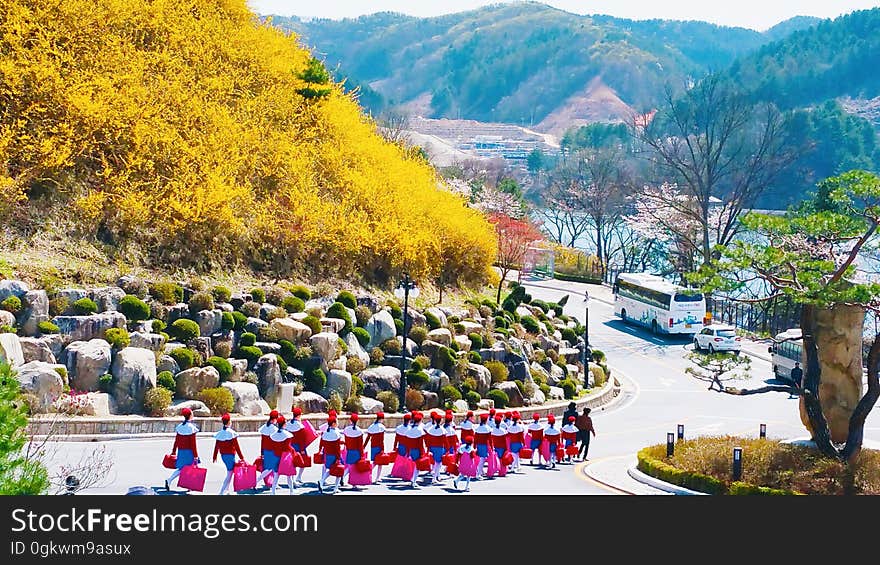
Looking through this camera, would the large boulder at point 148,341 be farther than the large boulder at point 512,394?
No

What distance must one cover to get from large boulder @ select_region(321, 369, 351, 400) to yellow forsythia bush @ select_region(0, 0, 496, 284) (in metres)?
4.94

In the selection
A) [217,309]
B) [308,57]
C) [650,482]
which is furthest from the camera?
[308,57]

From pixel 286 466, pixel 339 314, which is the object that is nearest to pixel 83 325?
pixel 339 314

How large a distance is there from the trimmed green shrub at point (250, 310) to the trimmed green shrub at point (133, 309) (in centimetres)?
275

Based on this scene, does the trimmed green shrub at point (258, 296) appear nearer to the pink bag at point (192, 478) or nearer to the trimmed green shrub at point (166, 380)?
the trimmed green shrub at point (166, 380)

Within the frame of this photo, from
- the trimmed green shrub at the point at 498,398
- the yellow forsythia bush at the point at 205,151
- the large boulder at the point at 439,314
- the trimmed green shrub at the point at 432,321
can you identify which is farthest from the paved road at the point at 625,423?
the yellow forsythia bush at the point at 205,151

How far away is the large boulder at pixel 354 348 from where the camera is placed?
100ft

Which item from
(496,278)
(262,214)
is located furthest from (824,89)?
(262,214)

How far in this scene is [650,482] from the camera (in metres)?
21.5

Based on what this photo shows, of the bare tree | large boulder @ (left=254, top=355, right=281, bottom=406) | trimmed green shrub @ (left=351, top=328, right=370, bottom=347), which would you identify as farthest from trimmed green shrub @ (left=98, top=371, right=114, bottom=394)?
the bare tree

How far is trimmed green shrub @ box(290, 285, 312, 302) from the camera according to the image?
1231 inches

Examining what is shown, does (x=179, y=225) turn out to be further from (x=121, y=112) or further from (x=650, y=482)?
(x=650, y=482)

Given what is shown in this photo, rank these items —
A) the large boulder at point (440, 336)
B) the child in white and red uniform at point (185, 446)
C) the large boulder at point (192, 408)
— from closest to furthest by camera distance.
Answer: the child in white and red uniform at point (185, 446) → the large boulder at point (192, 408) → the large boulder at point (440, 336)

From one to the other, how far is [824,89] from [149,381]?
145 metres
